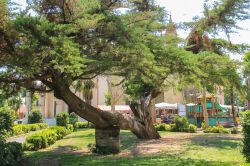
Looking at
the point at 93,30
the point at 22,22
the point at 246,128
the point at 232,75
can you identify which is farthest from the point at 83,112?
the point at 232,75

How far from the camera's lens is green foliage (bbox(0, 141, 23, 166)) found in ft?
31.5

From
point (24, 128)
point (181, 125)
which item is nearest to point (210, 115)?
point (181, 125)

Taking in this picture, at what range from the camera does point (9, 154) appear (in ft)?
32.9

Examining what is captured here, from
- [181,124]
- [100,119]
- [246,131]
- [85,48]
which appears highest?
[85,48]

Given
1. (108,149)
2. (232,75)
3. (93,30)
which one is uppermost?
(93,30)

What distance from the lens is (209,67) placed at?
14.9 m

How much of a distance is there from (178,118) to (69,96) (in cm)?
1680

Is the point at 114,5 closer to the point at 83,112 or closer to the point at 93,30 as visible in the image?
the point at 93,30

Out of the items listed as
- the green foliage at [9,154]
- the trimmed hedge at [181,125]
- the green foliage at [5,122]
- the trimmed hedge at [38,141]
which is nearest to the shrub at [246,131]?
the green foliage at [9,154]

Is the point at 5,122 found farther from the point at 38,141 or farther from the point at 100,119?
the point at 38,141

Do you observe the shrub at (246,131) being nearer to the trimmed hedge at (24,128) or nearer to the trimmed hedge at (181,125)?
the trimmed hedge at (181,125)

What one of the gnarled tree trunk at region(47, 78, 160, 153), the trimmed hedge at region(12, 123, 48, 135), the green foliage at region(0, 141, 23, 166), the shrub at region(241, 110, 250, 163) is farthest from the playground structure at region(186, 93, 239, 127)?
the green foliage at region(0, 141, 23, 166)

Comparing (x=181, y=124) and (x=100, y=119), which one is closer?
(x=100, y=119)

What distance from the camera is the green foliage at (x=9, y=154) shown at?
378 inches
